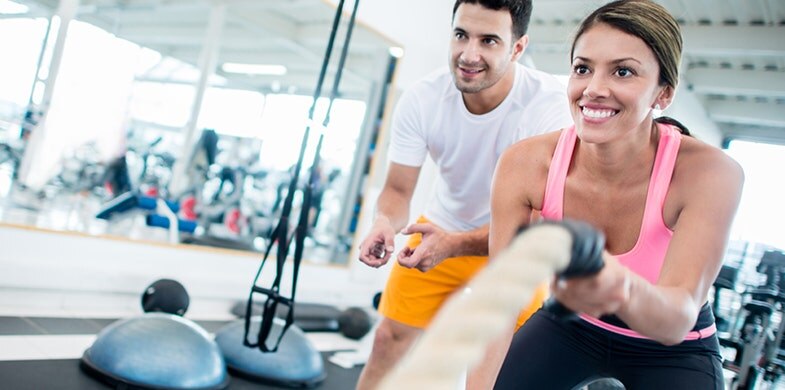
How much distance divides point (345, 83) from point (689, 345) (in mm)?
4674

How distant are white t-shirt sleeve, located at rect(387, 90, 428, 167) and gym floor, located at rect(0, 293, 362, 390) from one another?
144cm

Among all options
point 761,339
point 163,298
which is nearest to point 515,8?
point 163,298

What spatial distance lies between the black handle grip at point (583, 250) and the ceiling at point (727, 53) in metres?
4.39

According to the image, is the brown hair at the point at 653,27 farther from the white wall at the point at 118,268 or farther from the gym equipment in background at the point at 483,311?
the white wall at the point at 118,268

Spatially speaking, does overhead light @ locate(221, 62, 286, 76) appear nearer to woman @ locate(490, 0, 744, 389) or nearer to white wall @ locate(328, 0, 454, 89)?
white wall @ locate(328, 0, 454, 89)

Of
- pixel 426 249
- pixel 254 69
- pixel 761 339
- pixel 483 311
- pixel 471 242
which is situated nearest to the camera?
pixel 483 311

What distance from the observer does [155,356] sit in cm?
254

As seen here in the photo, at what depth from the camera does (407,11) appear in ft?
17.6

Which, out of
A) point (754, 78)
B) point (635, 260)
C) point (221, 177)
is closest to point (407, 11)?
point (221, 177)

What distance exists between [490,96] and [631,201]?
2.55ft

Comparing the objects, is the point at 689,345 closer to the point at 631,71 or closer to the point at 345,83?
the point at 631,71

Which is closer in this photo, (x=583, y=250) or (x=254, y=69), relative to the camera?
(x=583, y=250)

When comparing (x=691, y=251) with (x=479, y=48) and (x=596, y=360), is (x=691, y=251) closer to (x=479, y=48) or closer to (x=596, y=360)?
(x=596, y=360)

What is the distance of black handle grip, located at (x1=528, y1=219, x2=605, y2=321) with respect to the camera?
49cm
